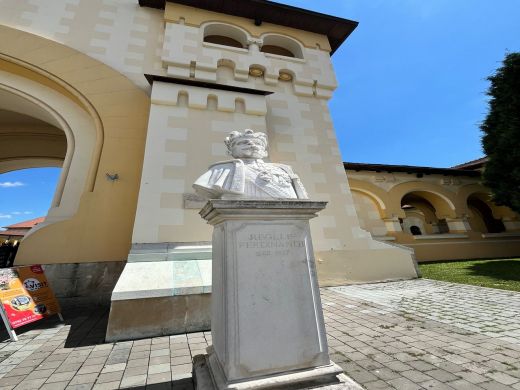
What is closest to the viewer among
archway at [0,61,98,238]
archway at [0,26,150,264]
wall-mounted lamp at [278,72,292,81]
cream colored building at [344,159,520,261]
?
archway at [0,26,150,264]

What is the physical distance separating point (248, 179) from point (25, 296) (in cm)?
451

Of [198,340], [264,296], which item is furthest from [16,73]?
[264,296]

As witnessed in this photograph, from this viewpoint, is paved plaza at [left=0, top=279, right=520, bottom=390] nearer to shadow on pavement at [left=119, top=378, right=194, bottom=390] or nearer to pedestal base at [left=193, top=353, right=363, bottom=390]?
shadow on pavement at [left=119, top=378, right=194, bottom=390]

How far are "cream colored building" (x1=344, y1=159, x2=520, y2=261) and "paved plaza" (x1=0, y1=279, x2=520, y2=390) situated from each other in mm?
7387

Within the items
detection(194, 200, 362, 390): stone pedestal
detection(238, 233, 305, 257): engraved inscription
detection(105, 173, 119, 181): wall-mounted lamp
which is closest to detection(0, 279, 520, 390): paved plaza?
detection(194, 200, 362, 390): stone pedestal

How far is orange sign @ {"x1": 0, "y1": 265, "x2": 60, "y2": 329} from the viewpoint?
3723mm

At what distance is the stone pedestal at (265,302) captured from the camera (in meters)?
1.89

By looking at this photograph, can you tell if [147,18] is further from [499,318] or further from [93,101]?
[499,318]

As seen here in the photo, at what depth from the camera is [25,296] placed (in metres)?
4.05

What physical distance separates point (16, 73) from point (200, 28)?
5.66 metres

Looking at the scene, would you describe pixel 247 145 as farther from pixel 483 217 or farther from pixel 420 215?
pixel 420 215

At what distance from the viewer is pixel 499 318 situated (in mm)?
3568

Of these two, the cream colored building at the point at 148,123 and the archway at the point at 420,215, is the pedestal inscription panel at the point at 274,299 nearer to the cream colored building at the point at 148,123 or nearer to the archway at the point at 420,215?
the cream colored building at the point at 148,123

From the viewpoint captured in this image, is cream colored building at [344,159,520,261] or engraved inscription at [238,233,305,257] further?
cream colored building at [344,159,520,261]
